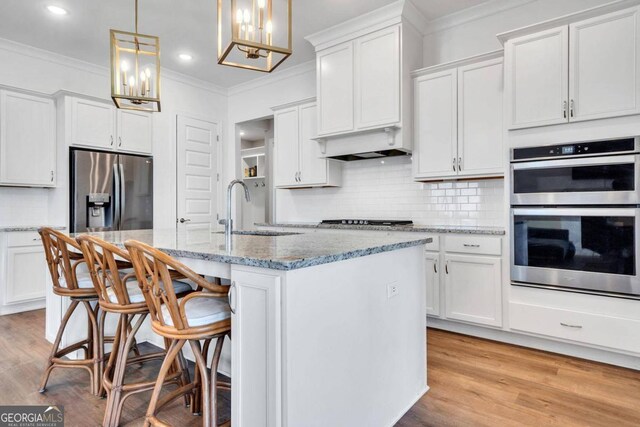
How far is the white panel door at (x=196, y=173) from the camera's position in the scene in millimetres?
5207

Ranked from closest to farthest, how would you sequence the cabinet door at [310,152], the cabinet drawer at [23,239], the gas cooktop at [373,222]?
the cabinet drawer at [23,239]
the gas cooktop at [373,222]
the cabinet door at [310,152]

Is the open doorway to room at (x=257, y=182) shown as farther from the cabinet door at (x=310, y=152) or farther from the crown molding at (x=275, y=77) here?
the cabinet door at (x=310, y=152)

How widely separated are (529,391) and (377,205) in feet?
7.98

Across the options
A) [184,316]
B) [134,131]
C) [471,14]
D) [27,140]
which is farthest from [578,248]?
[27,140]

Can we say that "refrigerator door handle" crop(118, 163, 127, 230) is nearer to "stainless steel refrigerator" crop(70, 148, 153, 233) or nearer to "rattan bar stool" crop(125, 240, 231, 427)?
"stainless steel refrigerator" crop(70, 148, 153, 233)

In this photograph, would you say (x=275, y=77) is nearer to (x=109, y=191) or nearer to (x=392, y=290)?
(x=109, y=191)

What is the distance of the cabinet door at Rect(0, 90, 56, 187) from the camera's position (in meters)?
3.84

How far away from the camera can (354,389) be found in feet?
5.19

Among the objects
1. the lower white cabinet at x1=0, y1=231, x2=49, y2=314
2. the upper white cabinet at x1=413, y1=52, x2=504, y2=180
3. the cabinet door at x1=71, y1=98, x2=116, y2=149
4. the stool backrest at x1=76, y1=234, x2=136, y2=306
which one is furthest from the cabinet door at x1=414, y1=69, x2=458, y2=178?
the lower white cabinet at x1=0, y1=231, x2=49, y2=314

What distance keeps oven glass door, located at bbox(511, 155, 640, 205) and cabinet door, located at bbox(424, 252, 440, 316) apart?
2.63 feet

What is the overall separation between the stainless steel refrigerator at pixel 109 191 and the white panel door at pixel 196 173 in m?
0.53

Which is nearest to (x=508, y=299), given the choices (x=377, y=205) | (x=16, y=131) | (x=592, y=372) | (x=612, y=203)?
(x=592, y=372)

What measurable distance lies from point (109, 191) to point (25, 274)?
1.16 metres

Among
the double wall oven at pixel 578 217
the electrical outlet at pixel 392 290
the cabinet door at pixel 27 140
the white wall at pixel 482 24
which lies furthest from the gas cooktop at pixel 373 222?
the cabinet door at pixel 27 140
